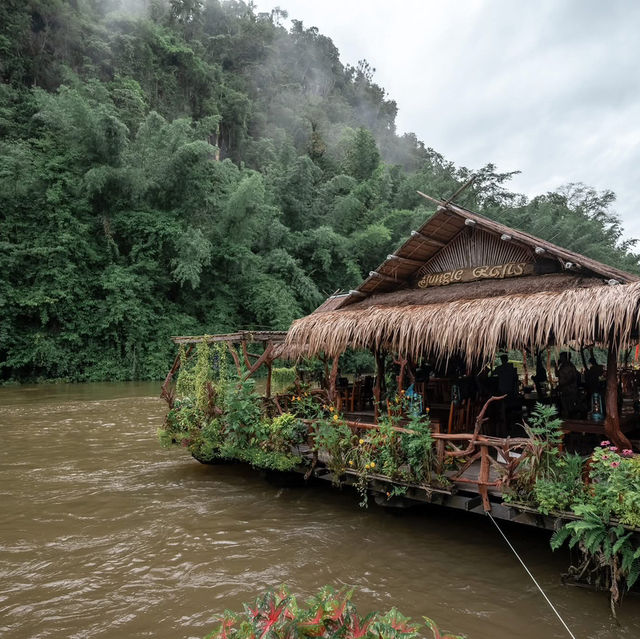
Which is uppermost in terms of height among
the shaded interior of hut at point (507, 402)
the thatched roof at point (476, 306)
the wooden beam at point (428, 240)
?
the wooden beam at point (428, 240)

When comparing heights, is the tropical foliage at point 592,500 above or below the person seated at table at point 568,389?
below

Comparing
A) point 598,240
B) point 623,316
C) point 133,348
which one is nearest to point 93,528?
point 623,316

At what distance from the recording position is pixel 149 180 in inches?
976

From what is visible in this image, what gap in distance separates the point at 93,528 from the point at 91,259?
19.1 meters

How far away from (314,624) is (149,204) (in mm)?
26582

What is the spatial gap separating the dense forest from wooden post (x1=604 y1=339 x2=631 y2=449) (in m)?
21.0

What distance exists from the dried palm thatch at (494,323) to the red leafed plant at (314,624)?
14.2 ft

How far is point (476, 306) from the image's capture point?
6578 millimetres

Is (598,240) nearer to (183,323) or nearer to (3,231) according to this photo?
(183,323)

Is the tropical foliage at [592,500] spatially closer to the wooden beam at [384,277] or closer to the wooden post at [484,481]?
the wooden post at [484,481]

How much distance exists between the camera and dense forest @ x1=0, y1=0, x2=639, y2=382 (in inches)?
870

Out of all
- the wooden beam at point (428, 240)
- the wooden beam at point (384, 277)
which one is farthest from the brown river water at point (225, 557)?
the wooden beam at point (428, 240)

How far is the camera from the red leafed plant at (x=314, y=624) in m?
2.02

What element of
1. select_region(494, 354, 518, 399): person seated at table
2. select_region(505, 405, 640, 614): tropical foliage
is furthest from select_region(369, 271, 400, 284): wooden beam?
select_region(505, 405, 640, 614): tropical foliage
